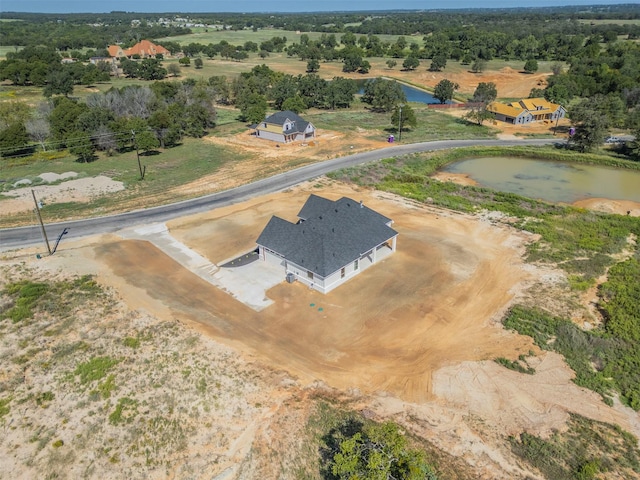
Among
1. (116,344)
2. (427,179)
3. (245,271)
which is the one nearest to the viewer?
(116,344)

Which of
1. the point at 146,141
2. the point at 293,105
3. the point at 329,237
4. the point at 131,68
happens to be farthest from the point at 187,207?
the point at 131,68

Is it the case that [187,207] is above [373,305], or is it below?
below

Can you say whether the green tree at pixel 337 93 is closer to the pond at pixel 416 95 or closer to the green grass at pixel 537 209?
the pond at pixel 416 95

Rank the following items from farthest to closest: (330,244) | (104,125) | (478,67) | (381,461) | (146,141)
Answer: (478,67) → (104,125) → (146,141) → (330,244) → (381,461)

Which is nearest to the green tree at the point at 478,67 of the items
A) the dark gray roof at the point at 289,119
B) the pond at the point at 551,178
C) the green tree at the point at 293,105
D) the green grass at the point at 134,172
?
the green tree at the point at 293,105

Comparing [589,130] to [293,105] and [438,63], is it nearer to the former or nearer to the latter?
[293,105]

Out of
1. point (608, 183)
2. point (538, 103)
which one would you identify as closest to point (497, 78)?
point (538, 103)

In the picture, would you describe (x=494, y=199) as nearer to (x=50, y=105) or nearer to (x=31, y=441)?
(x=31, y=441)
